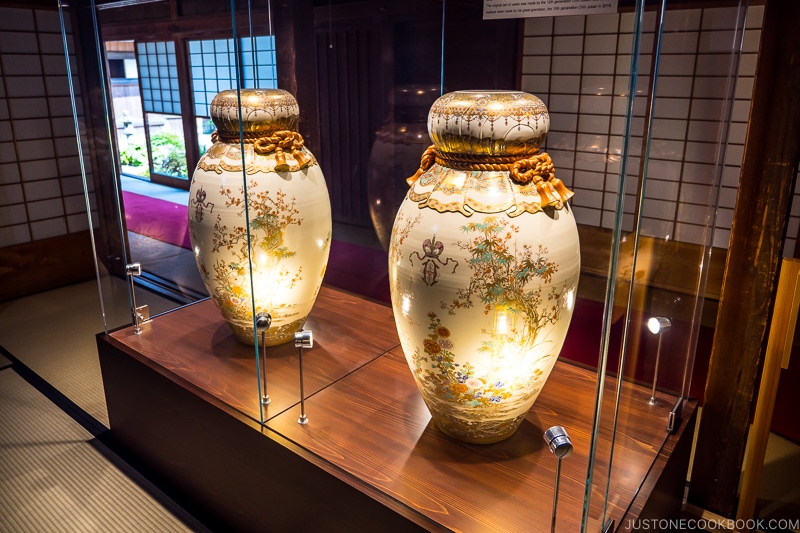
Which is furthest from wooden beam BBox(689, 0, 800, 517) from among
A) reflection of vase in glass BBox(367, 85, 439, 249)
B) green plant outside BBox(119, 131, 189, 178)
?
green plant outside BBox(119, 131, 189, 178)

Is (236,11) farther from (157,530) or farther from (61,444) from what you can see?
(61,444)

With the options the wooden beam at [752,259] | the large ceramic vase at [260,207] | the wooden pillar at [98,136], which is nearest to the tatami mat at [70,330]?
the wooden pillar at [98,136]

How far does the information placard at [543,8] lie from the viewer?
4.37ft

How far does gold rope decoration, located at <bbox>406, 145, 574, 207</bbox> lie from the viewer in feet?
4.48

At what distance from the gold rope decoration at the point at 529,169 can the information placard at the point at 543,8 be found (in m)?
0.34

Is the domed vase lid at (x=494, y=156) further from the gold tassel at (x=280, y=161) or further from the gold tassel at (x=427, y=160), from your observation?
the gold tassel at (x=280, y=161)

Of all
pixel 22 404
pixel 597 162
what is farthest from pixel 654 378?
pixel 22 404

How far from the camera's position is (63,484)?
7.00ft

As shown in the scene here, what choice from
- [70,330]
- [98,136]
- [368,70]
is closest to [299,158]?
[368,70]

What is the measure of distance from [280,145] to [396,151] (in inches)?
25.1

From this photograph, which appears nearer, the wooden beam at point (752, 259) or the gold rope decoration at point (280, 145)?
the wooden beam at point (752, 259)

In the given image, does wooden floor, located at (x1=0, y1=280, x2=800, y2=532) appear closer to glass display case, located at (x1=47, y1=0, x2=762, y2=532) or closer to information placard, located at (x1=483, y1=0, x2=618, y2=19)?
glass display case, located at (x1=47, y1=0, x2=762, y2=532)

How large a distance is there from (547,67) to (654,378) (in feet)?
3.22

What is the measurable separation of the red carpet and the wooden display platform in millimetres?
506
